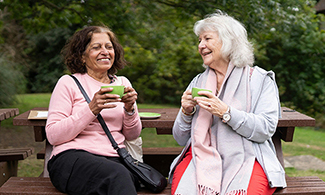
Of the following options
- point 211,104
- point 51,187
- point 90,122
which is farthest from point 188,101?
point 51,187

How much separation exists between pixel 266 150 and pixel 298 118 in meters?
0.82

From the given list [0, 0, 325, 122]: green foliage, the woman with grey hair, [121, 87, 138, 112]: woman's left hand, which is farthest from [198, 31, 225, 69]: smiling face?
[0, 0, 325, 122]: green foliage

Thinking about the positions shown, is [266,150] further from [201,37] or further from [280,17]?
[280,17]

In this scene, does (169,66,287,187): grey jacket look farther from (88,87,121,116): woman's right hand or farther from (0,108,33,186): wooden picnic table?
(0,108,33,186): wooden picnic table

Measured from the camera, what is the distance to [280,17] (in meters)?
5.44

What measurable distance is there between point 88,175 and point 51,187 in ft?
1.44

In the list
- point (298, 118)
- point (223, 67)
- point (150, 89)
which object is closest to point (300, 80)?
point (150, 89)

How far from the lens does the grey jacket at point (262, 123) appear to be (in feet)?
7.47

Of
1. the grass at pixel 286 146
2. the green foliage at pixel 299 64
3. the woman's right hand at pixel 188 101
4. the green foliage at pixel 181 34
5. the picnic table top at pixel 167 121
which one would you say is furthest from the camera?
the green foliage at pixel 299 64

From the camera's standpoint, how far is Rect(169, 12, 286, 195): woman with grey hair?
2258 millimetres

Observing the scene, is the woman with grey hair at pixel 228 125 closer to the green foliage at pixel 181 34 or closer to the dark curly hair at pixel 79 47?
the dark curly hair at pixel 79 47

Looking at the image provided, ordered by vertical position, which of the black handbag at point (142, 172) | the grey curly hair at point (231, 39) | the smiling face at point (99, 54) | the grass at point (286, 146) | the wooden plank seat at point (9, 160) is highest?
the grey curly hair at point (231, 39)

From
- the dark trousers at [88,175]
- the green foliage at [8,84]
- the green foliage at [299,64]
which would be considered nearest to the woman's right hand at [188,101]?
the dark trousers at [88,175]

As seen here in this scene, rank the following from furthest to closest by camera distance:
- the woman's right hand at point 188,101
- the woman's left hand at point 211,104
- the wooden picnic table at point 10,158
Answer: the wooden picnic table at point 10,158
the woman's right hand at point 188,101
the woman's left hand at point 211,104
